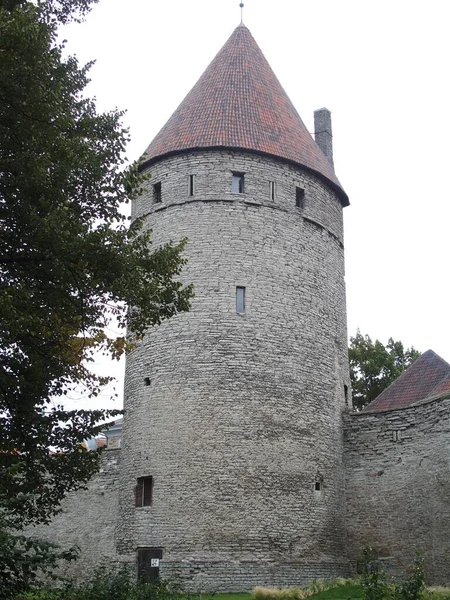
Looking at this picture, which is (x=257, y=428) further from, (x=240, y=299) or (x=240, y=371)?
(x=240, y=299)

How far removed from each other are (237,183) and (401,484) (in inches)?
312

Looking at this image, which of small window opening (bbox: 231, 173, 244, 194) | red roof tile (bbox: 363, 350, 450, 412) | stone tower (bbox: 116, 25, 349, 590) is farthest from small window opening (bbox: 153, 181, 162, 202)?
red roof tile (bbox: 363, 350, 450, 412)

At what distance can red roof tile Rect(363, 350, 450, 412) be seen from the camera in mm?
21484

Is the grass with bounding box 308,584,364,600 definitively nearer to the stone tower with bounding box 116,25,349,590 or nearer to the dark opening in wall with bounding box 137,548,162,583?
the stone tower with bounding box 116,25,349,590

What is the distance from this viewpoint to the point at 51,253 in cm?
990

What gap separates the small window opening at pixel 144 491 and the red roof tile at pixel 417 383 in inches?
274

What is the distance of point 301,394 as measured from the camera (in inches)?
707

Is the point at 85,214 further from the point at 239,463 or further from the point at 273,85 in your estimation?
the point at 273,85

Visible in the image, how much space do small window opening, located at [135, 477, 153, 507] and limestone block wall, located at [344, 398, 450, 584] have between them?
4.77 meters

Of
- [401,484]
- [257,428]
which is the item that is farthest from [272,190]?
[401,484]

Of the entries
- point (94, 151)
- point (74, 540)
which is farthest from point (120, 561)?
point (94, 151)

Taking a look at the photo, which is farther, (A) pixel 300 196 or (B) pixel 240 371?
(A) pixel 300 196

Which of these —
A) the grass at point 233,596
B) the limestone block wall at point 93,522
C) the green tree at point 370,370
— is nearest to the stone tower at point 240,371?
the grass at point 233,596

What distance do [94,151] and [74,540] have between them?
12.7 m
